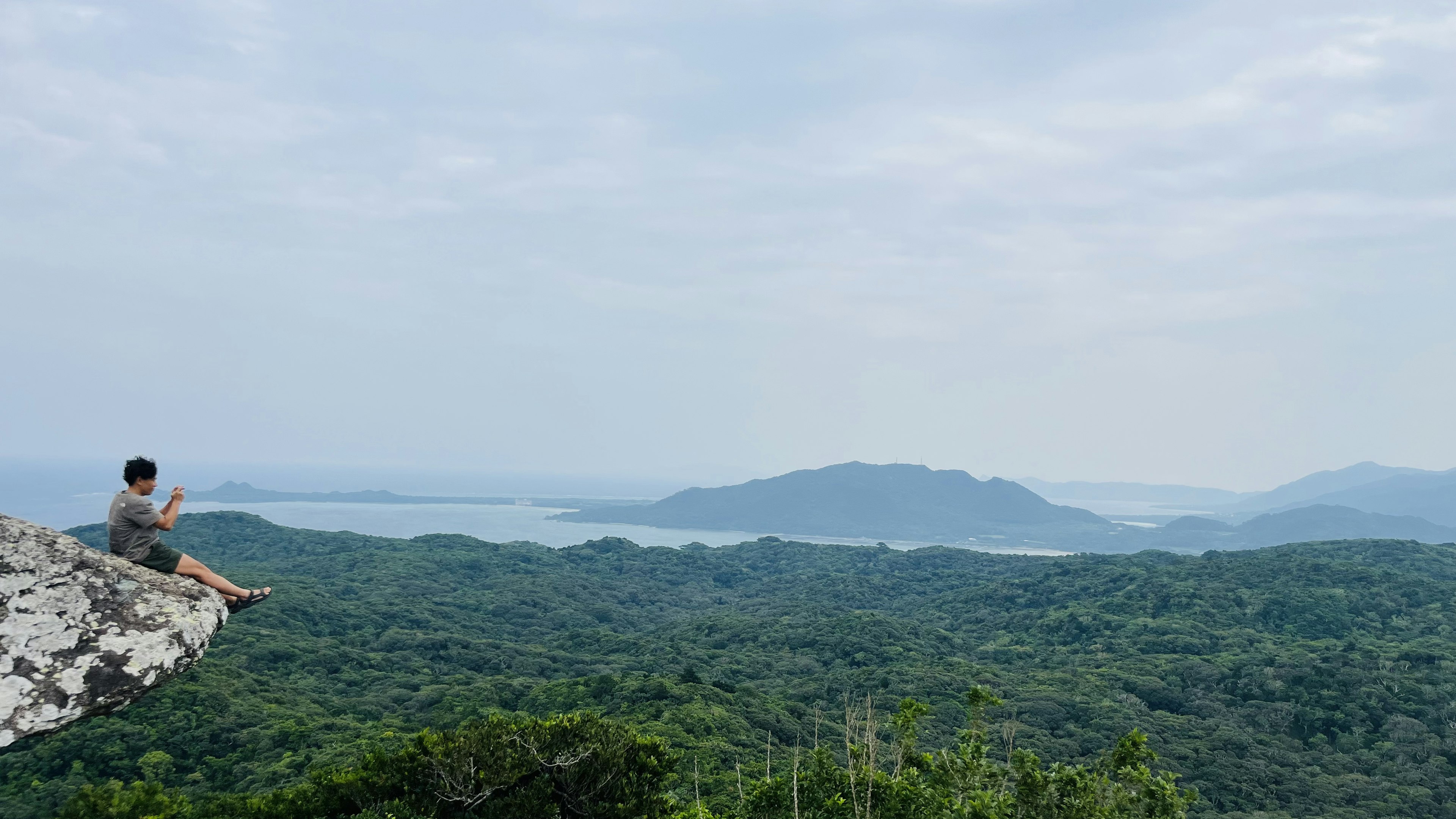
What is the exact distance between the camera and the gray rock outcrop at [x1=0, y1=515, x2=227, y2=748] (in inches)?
266

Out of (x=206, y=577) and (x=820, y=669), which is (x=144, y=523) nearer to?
(x=206, y=577)

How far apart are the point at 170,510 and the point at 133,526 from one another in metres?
0.38

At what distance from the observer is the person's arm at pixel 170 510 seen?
813 cm

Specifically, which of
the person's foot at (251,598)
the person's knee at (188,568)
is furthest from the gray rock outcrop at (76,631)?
the person's foot at (251,598)

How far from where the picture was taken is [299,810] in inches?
527

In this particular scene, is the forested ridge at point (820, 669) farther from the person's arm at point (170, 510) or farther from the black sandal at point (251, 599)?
the person's arm at point (170, 510)

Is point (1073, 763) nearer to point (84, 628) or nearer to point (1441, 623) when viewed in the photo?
point (84, 628)

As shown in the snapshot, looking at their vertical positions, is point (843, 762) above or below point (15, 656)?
below

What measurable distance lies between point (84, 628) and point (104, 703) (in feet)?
2.56

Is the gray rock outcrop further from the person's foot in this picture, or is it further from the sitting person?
the person's foot

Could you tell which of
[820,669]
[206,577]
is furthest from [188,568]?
[820,669]

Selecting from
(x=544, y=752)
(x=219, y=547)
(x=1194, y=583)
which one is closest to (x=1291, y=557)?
(x=1194, y=583)

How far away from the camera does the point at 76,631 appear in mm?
7141

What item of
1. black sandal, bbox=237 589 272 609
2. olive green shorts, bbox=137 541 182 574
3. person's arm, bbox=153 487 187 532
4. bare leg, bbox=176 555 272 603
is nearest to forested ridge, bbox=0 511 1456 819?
black sandal, bbox=237 589 272 609
